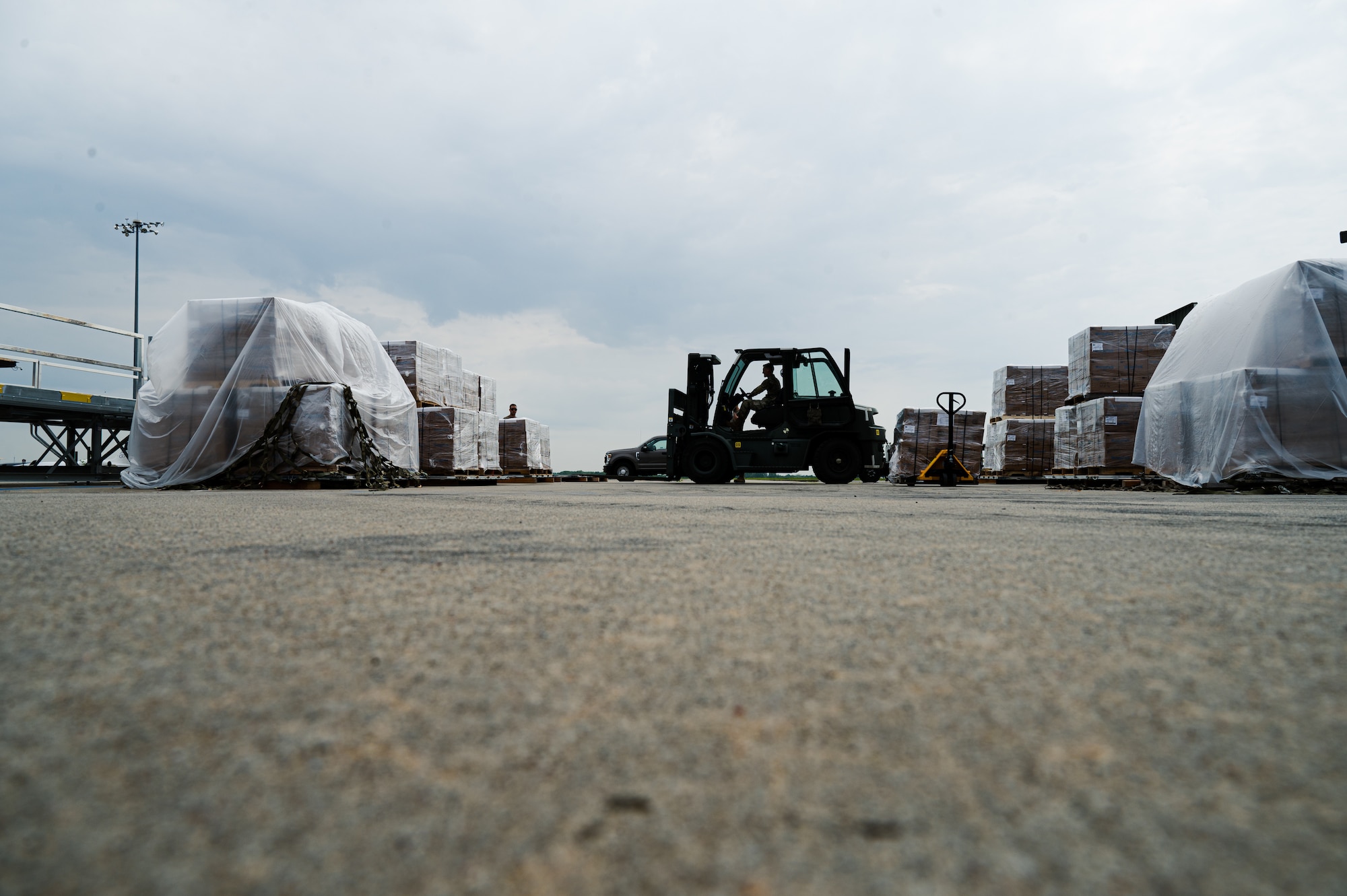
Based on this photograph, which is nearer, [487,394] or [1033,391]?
[1033,391]

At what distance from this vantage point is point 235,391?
34.0 ft

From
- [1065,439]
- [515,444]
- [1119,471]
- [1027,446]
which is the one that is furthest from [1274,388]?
[515,444]

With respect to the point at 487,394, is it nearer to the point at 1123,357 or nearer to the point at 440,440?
the point at 440,440

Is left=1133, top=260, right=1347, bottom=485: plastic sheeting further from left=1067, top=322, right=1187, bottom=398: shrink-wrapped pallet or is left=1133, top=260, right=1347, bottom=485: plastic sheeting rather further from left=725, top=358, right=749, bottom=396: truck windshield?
left=725, top=358, right=749, bottom=396: truck windshield

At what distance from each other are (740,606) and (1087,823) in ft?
3.56

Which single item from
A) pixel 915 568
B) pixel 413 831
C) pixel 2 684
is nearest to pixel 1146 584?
pixel 915 568

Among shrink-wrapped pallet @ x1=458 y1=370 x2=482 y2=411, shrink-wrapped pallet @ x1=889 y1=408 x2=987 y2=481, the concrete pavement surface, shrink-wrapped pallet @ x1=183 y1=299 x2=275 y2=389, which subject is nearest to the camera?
the concrete pavement surface

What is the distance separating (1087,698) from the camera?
1198 mm

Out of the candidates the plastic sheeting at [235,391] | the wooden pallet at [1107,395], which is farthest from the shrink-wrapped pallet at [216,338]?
the wooden pallet at [1107,395]

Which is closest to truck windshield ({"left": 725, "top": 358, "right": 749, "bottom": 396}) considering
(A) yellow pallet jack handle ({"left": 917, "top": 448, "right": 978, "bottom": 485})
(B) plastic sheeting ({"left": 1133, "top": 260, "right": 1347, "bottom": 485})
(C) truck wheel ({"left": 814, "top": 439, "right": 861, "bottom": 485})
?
(C) truck wheel ({"left": 814, "top": 439, "right": 861, "bottom": 485})

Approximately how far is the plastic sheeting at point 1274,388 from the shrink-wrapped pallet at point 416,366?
13605mm

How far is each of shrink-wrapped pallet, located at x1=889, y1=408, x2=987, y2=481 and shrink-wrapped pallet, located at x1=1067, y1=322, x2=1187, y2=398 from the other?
3.99m

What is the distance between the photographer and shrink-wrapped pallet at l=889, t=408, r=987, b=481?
17.2 metres

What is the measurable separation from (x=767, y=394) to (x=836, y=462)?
1953mm
